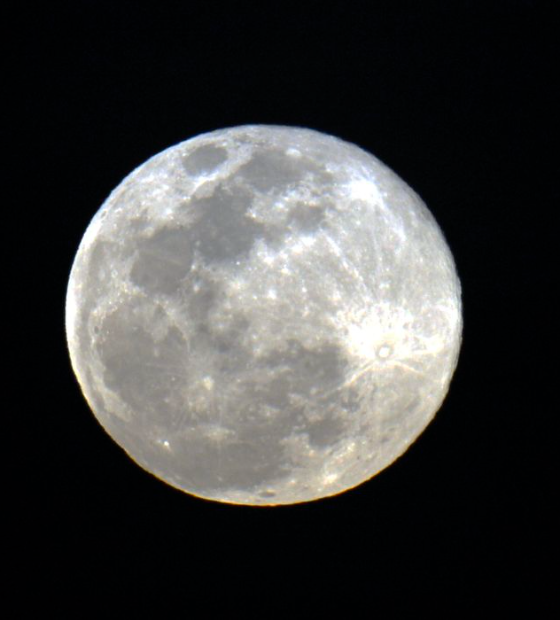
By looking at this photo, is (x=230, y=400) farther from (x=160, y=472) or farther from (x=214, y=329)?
(x=160, y=472)

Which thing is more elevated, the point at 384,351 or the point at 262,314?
the point at 262,314

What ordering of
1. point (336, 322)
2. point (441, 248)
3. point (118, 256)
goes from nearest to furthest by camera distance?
1. point (336, 322)
2. point (118, 256)
3. point (441, 248)

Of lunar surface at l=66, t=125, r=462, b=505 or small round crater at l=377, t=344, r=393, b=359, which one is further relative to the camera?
small round crater at l=377, t=344, r=393, b=359

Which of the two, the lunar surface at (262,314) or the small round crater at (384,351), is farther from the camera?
the small round crater at (384,351)

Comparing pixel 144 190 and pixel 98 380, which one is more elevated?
pixel 144 190

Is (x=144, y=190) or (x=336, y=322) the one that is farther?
(x=144, y=190)

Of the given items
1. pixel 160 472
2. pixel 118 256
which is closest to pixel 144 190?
pixel 118 256

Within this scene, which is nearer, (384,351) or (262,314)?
(262,314)

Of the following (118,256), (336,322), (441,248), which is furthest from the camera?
(441,248)
